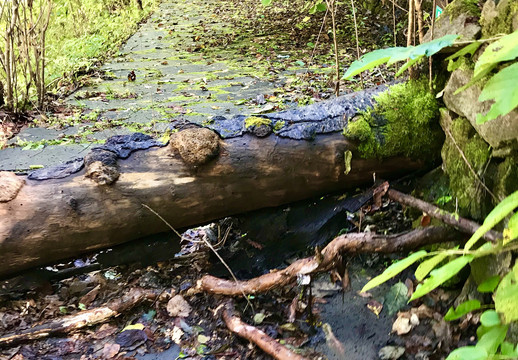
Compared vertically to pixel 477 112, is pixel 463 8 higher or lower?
higher

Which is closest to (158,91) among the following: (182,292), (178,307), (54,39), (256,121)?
(256,121)

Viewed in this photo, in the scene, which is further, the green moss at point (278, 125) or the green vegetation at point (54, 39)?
the green vegetation at point (54, 39)

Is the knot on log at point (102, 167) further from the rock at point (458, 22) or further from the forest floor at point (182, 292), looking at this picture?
the rock at point (458, 22)

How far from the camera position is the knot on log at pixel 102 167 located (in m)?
2.32

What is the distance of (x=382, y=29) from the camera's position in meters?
6.62

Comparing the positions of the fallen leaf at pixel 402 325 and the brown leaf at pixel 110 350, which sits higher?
the fallen leaf at pixel 402 325

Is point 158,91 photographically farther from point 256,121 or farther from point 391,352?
point 391,352

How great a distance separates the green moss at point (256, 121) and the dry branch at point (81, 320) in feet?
3.54

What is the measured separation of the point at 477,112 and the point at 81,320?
7.01 ft

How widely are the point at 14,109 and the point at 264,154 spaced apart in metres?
3.53

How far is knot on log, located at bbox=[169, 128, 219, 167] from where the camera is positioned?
239 centimetres

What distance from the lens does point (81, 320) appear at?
89.8 inches

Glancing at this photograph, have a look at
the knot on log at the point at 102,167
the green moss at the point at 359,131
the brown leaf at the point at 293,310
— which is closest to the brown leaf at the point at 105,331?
the knot on log at the point at 102,167

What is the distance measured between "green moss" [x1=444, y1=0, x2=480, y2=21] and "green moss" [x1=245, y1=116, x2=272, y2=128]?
1.07m
